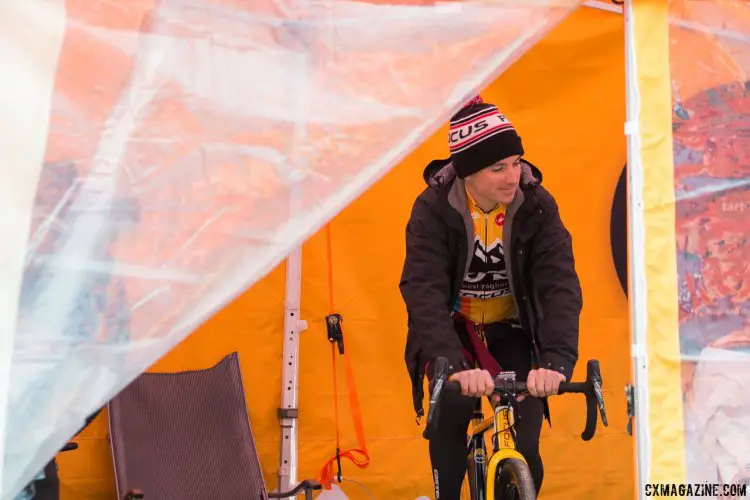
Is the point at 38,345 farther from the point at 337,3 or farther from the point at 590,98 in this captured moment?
the point at 590,98

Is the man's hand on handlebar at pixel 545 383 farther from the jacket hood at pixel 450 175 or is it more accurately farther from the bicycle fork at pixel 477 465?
the jacket hood at pixel 450 175

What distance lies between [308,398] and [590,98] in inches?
68.8

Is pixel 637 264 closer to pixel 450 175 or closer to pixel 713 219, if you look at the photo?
pixel 713 219

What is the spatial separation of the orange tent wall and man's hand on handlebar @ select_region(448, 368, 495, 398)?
183cm

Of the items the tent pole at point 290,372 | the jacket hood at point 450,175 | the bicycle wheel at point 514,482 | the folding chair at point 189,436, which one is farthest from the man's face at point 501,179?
the folding chair at point 189,436

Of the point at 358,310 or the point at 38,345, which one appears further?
the point at 358,310

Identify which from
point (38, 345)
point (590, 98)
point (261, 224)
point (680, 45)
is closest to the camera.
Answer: point (38, 345)

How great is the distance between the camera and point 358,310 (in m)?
4.55

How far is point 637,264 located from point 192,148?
46.9 inches

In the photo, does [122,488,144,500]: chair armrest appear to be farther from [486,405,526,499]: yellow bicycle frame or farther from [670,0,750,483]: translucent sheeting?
[670,0,750,483]: translucent sheeting

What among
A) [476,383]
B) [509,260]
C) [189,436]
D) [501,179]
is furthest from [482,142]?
[189,436]

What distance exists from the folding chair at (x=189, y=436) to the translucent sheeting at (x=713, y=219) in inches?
78.7

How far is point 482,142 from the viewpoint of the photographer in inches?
124

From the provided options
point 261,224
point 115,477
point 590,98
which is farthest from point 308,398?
point 261,224
